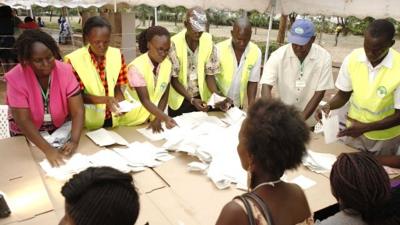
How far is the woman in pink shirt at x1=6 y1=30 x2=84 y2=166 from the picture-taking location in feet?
5.54

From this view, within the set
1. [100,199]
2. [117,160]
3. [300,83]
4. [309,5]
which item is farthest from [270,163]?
[309,5]

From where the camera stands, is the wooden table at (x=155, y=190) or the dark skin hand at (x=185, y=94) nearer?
the wooden table at (x=155, y=190)

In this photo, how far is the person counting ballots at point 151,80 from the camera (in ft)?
7.44

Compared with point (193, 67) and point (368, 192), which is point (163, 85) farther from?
point (368, 192)

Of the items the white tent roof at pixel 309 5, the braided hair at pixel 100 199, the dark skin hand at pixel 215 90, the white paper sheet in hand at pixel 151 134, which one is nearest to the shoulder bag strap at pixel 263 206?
the braided hair at pixel 100 199

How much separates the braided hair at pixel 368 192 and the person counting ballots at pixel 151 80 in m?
1.29

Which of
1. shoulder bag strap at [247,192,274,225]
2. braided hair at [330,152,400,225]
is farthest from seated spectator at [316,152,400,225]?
shoulder bag strap at [247,192,274,225]

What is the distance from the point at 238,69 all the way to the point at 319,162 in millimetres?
1144

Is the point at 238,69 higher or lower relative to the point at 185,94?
higher

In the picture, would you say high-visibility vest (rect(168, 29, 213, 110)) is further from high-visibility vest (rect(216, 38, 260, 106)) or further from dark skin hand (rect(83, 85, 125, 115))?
dark skin hand (rect(83, 85, 125, 115))

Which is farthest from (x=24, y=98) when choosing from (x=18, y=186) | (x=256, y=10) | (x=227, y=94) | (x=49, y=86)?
(x=256, y=10)

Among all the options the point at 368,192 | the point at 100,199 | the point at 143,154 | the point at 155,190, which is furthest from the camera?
the point at 143,154

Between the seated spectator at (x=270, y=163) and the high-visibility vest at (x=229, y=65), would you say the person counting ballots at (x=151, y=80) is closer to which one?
the high-visibility vest at (x=229, y=65)

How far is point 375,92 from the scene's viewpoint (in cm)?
213
